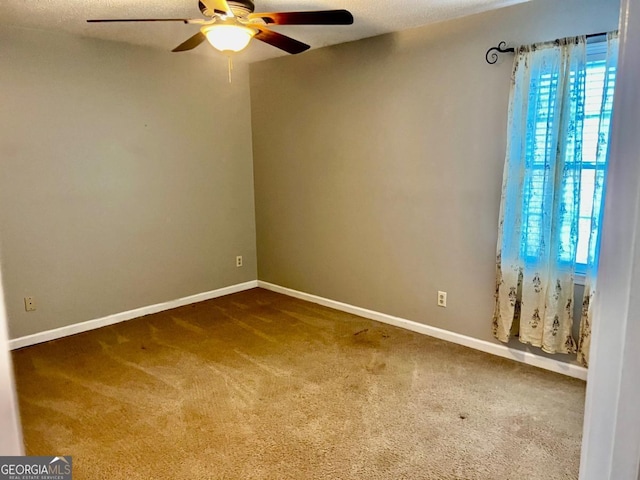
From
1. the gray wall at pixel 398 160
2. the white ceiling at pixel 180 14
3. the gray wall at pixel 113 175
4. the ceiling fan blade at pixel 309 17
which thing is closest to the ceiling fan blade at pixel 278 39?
the ceiling fan blade at pixel 309 17

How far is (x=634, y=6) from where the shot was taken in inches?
17.5

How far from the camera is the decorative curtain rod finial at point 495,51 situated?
291 centimetres

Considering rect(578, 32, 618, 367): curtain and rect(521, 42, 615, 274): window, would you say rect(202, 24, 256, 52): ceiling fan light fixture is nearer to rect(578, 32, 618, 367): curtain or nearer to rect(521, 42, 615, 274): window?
rect(521, 42, 615, 274): window

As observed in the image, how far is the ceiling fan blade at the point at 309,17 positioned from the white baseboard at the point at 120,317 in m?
2.68

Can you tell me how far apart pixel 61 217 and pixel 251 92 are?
86.5 inches

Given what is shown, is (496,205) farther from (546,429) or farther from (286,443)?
(286,443)

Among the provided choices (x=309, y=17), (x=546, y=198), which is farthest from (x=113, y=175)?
(x=546, y=198)

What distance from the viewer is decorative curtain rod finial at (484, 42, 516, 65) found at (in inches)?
115

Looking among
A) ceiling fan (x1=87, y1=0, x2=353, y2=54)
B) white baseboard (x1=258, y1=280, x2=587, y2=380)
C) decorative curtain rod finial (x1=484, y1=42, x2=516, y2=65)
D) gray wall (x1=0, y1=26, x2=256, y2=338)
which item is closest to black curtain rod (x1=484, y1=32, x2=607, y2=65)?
decorative curtain rod finial (x1=484, y1=42, x2=516, y2=65)

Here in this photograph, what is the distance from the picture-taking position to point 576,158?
103 inches

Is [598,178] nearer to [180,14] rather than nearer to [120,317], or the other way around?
[180,14]

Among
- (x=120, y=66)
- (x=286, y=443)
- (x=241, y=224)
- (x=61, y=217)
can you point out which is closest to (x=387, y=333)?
(x=286, y=443)

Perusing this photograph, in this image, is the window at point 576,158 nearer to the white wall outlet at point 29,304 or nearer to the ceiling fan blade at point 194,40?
the ceiling fan blade at point 194,40

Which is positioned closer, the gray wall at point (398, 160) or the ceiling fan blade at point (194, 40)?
the ceiling fan blade at point (194, 40)
